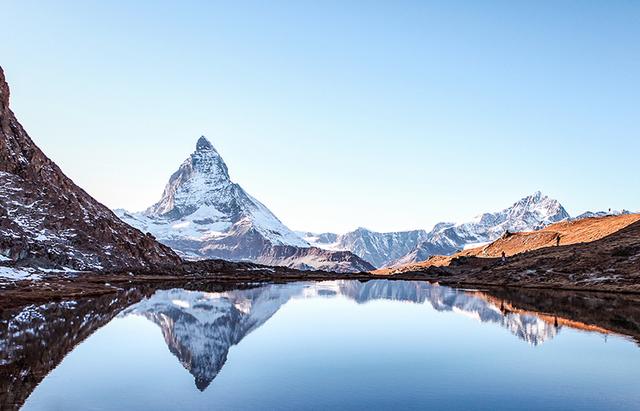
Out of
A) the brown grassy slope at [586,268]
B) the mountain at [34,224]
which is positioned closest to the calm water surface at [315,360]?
the brown grassy slope at [586,268]

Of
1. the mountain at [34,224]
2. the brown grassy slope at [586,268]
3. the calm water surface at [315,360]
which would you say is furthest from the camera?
the mountain at [34,224]

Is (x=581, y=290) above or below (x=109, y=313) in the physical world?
above

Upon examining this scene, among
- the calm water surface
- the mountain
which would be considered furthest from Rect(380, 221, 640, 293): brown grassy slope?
the mountain

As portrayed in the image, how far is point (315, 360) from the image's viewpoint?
48.1 m

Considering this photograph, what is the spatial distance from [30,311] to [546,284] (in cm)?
13918

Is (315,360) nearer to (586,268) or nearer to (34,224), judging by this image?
(586,268)

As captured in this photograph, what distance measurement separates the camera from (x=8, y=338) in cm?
5072

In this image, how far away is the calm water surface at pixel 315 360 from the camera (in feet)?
110

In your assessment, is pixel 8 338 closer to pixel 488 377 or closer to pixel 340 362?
pixel 340 362

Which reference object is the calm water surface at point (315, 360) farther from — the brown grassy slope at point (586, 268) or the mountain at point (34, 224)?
the mountain at point (34, 224)

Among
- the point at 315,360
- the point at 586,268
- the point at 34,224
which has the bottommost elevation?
the point at 315,360

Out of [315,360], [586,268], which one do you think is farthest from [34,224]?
[586,268]

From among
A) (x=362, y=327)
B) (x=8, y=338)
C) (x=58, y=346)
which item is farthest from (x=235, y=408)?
(x=362, y=327)

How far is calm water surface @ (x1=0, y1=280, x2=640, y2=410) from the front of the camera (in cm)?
3366
